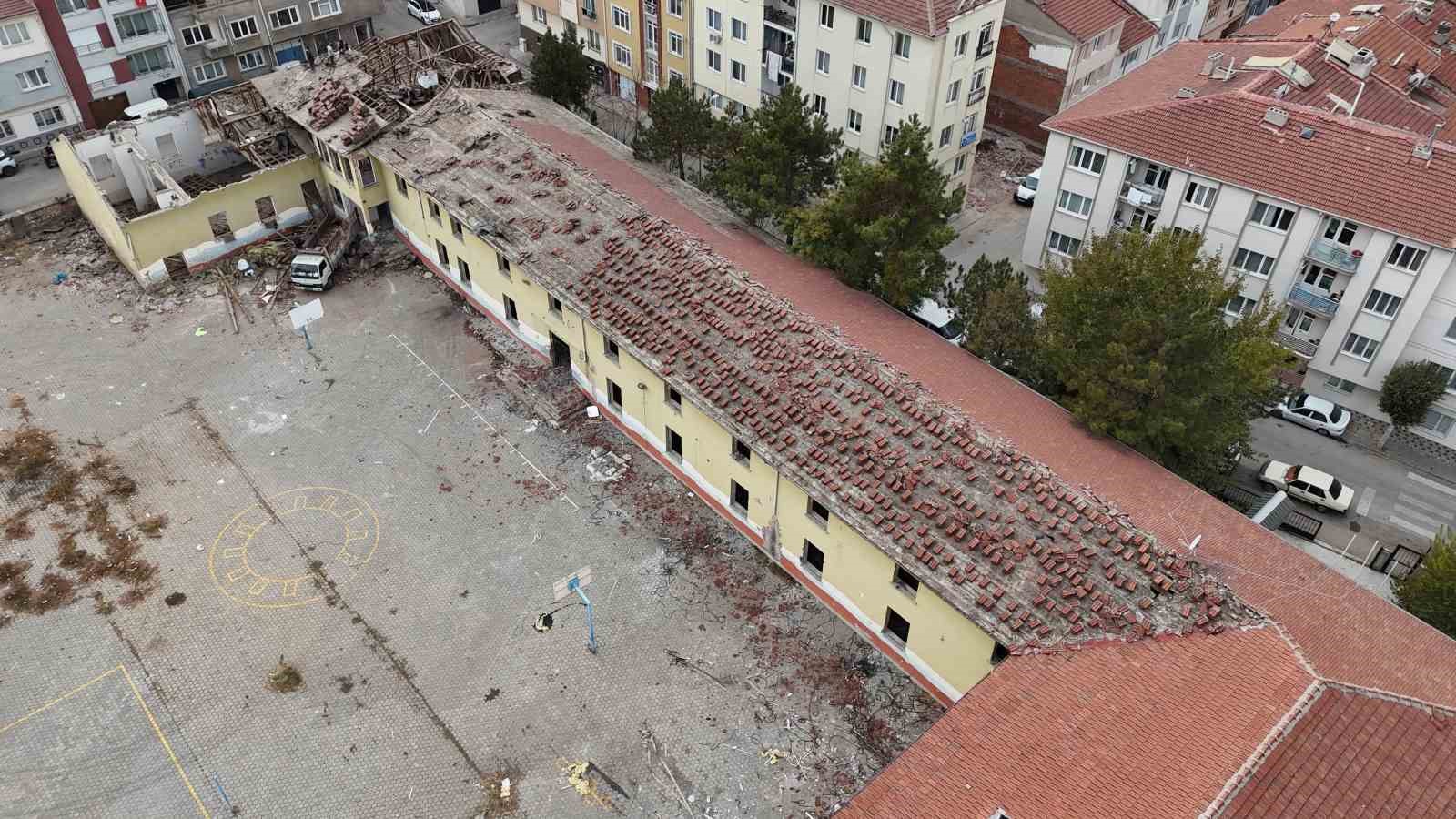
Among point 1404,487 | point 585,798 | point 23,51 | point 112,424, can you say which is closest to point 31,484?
point 112,424

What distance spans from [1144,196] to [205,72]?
55339mm

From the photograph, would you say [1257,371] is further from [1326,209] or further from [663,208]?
[663,208]

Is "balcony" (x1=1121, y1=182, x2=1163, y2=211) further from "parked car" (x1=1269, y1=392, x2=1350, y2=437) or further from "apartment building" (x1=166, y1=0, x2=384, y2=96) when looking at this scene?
"apartment building" (x1=166, y1=0, x2=384, y2=96)

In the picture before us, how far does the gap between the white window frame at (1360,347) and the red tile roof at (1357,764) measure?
22596mm

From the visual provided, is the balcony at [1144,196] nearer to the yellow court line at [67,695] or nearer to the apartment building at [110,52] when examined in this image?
the yellow court line at [67,695]

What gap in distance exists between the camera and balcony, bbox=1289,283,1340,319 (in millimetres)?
38281

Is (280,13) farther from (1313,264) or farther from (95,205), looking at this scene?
(1313,264)

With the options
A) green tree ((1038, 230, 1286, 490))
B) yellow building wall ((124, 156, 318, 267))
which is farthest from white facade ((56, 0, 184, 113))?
green tree ((1038, 230, 1286, 490))

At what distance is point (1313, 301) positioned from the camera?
127 feet

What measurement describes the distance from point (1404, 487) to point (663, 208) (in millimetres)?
32273

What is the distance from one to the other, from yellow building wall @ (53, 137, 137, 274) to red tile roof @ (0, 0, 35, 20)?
9.49m

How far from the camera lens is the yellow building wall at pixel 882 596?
26094 millimetres

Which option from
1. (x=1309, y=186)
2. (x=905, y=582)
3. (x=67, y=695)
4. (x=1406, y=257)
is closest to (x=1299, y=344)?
(x=1406, y=257)

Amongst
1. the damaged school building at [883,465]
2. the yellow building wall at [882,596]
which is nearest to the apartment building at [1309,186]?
the damaged school building at [883,465]
